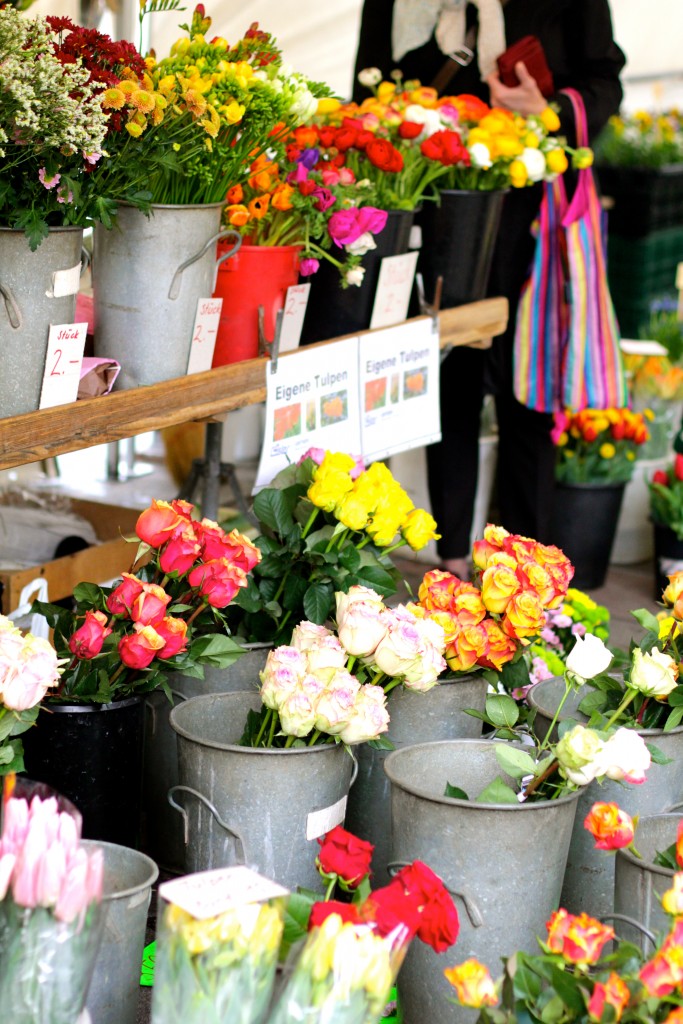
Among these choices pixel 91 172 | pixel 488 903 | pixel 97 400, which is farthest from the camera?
pixel 97 400

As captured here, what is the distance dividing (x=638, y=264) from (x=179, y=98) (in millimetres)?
5269

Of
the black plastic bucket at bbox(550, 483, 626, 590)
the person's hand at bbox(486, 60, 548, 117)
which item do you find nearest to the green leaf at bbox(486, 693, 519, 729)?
the person's hand at bbox(486, 60, 548, 117)

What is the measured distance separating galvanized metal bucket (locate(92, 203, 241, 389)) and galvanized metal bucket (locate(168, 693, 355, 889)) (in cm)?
59

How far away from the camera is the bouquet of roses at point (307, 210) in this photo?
202cm

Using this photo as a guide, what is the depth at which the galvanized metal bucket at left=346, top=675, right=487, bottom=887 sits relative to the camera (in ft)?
5.26

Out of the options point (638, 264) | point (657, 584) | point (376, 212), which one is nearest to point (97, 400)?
point (376, 212)

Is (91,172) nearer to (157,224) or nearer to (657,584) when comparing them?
(157,224)

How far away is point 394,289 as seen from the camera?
7.66 ft

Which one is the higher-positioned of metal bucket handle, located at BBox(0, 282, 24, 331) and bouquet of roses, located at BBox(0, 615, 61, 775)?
metal bucket handle, located at BBox(0, 282, 24, 331)

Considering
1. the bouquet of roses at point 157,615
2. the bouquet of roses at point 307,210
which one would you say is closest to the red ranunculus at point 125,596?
the bouquet of roses at point 157,615

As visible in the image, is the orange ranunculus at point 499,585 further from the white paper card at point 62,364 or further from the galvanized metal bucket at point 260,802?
the white paper card at point 62,364

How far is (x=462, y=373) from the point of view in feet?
10.6

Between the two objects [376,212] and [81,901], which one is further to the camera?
[376,212]

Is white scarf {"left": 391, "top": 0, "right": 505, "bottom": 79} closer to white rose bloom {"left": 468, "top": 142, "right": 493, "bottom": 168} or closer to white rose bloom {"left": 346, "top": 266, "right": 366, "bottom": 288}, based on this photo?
white rose bloom {"left": 468, "top": 142, "right": 493, "bottom": 168}
